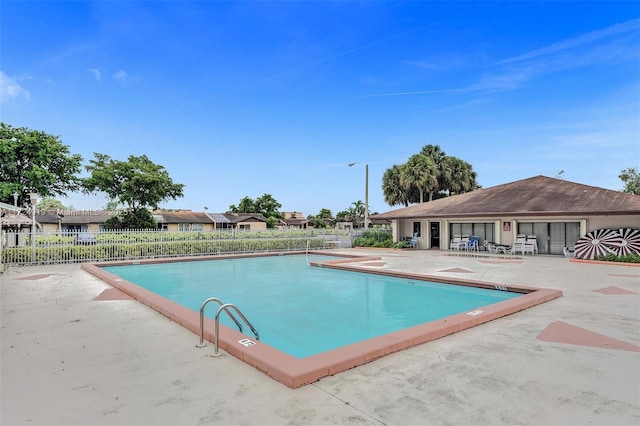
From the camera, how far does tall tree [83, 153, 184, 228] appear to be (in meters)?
29.8

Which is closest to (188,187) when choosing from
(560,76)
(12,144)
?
(12,144)

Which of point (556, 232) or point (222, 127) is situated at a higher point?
point (222, 127)

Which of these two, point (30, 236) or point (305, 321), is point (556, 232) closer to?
point (305, 321)

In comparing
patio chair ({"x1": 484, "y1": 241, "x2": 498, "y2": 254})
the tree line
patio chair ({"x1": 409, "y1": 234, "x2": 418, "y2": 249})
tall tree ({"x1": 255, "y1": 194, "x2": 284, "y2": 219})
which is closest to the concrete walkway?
patio chair ({"x1": 484, "y1": 241, "x2": 498, "y2": 254})

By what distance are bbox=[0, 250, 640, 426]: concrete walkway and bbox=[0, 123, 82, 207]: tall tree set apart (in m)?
26.2

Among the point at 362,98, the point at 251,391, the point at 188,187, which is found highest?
the point at 362,98

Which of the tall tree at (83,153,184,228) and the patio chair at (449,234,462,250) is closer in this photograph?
the patio chair at (449,234,462,250)

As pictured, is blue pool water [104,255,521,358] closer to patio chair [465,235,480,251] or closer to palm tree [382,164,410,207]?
patio chair [465,235,480,251]

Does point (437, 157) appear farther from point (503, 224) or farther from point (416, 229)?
point (503, 224)

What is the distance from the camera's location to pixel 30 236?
46.0 ft

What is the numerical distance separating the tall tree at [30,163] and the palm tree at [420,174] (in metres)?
29.5

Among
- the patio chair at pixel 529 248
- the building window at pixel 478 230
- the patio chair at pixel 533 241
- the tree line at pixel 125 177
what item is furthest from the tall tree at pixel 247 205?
the patio chair at pixel 529 248

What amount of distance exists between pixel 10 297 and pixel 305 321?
6532 mm

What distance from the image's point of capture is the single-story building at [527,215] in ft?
53.8
